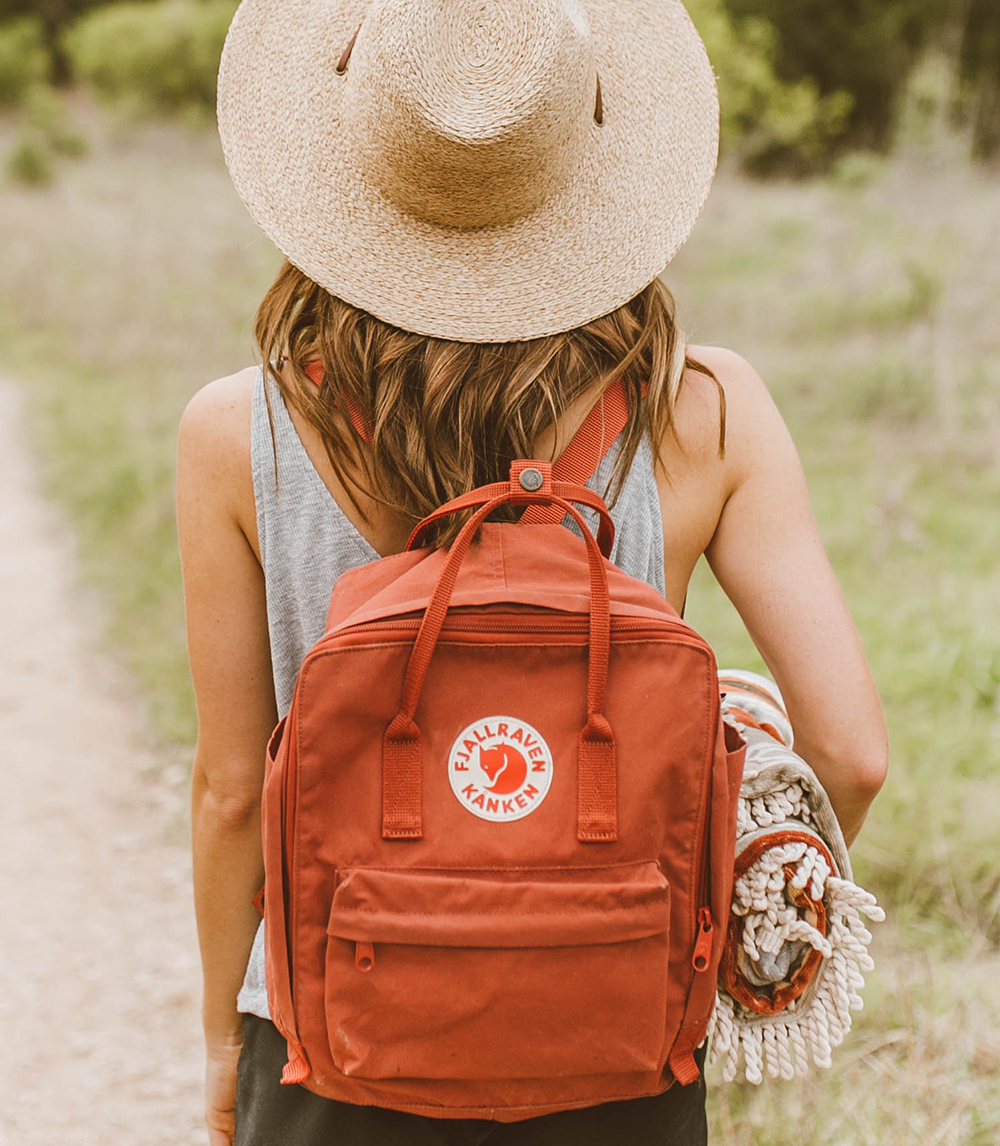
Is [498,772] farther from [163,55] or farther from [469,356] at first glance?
[163,55]

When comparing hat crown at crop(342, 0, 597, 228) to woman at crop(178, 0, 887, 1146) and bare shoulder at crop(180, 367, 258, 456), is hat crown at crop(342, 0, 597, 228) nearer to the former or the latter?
woman at crop(178, 0, 887, 1146)

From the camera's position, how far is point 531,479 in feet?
3.93

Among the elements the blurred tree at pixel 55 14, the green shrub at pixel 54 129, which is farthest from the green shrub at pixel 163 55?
the green shrub at pixel 54 129

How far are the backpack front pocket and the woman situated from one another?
7.1 inches

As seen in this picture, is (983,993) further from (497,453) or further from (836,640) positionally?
(497,453)

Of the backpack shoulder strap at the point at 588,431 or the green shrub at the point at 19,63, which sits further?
the green shrub at the point at 19,63

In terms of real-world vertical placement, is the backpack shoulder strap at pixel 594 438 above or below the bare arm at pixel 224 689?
above

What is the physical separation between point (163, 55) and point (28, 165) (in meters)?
12.9

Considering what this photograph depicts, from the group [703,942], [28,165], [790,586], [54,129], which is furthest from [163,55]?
[703,942]

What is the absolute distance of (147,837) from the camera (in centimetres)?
380

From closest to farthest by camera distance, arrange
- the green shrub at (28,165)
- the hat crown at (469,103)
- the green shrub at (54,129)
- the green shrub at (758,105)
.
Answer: the hat crown at (469,103) < the green shrub at (758,105) < the green shrub at (28,165) < the green shrub at (54,129)

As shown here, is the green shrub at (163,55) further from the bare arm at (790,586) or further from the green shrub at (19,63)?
A: the bare arm at (790,586)

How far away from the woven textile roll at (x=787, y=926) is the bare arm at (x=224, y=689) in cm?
62

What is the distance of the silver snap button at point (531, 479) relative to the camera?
1195mm
